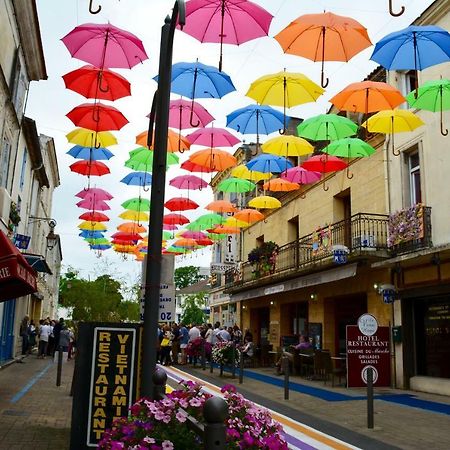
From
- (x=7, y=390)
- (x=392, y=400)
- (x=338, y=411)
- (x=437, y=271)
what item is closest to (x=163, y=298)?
(x=338, y=411)

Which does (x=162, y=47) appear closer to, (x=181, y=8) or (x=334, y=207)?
(x=181, y=8)

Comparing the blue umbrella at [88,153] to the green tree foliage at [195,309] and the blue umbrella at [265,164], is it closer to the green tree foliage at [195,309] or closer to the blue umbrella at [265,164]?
the blue umbrella at [265,164]

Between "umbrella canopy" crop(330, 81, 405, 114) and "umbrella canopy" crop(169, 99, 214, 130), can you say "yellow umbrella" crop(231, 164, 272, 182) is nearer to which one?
"umbrella canopy" crop(169, 99, 214, 130)

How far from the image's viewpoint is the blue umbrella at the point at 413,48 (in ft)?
32.0

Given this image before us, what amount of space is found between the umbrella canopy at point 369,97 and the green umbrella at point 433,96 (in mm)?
415

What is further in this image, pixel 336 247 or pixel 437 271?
pixel 336 247

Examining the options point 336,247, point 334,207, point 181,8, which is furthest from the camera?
point 334,207

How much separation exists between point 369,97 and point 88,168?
9014 millimetres

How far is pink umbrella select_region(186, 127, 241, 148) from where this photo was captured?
49.2 feet

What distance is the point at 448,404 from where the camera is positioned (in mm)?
12672

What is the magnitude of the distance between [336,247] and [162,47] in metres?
11.6

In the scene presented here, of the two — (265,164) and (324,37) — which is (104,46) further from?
(265,164)

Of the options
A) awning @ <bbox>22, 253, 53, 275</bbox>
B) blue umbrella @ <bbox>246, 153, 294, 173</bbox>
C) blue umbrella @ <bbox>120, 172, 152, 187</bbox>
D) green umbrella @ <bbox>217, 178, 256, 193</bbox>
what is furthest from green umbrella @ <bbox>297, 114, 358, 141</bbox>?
awning @ <bbox>22, 253, 53, 275</bbox>

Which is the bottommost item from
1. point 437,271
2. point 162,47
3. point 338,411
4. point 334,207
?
point 338,411
